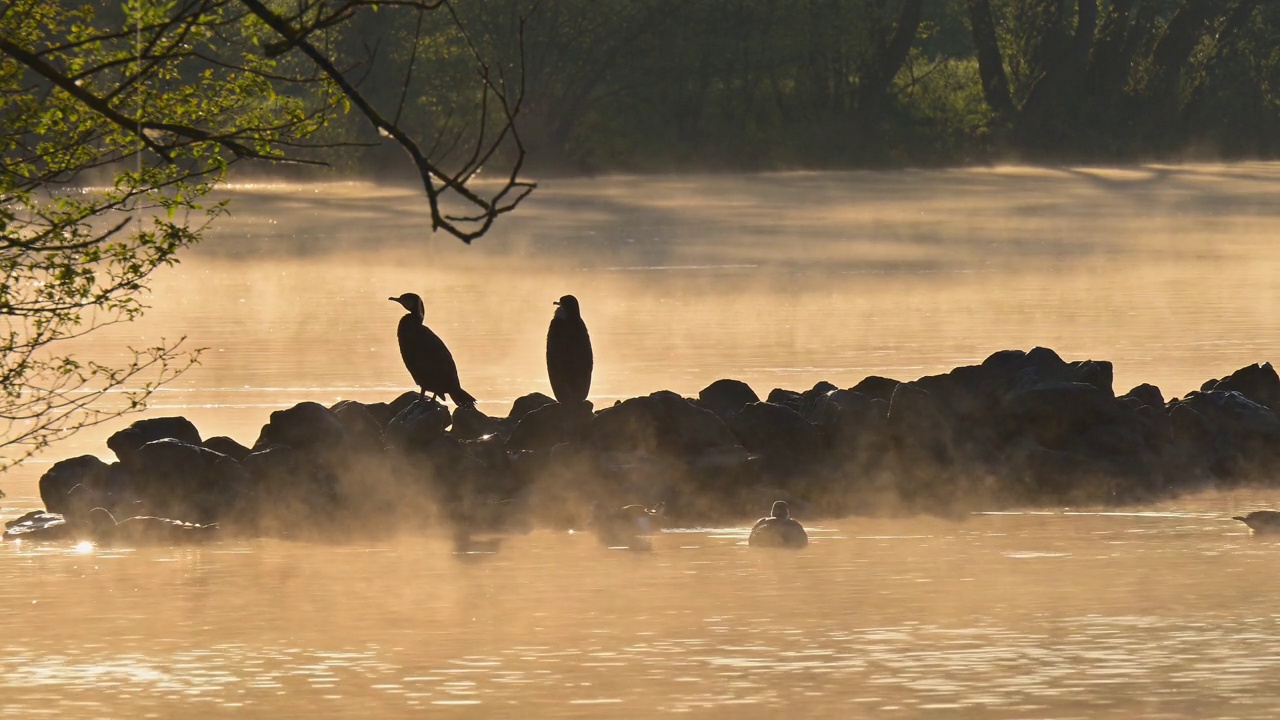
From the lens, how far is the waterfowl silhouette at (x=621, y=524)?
1432 cm

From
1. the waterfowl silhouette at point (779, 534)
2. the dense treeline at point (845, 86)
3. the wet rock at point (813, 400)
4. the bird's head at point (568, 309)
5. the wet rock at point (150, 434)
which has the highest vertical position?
the dense treeline at point (845, 86)

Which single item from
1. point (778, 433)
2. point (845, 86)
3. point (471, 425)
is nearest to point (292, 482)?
point (471, 425)

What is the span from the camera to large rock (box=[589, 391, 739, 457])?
16.2 m

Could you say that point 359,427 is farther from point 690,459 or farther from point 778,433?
point 778,433

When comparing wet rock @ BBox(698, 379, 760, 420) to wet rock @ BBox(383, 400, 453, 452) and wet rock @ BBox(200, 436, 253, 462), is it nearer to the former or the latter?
wet rock @ BBox(383, 400, 453, 452)

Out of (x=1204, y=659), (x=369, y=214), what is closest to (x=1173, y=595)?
(x=1204, y=659)

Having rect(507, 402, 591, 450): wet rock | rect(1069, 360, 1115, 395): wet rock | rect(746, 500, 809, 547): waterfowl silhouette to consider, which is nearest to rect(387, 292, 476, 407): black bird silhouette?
rect(507, 402, 591, 450): wet rock

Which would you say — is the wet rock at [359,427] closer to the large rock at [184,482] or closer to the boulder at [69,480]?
the large rock at [184,482]

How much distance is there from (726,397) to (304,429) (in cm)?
346

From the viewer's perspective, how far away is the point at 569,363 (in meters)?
17.6

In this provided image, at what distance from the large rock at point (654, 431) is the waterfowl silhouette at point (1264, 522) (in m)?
3.70

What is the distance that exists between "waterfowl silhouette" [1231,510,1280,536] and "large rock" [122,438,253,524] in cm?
599

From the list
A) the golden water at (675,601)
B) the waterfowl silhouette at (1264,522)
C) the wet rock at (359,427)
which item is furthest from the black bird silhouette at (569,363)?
the waterfowl silhouette at (1264,522)

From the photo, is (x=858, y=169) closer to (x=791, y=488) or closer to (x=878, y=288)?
(x=878, y=288)
